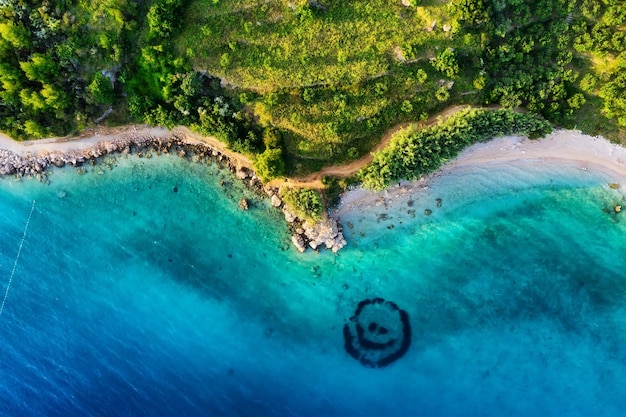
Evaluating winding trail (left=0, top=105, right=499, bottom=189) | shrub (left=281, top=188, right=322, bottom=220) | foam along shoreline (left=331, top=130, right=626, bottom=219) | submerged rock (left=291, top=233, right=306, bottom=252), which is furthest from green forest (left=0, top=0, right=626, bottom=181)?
submerged rock (left=291, top=233, right=306, bottom=252)

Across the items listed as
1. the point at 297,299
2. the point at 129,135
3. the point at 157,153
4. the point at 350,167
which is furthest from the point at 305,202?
the point at 129,135

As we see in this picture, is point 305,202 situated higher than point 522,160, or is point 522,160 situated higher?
point 522,160

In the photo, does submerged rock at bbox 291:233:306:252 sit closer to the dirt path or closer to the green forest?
the dirt path

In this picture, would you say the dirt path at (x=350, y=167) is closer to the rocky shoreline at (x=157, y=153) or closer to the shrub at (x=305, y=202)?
the shrub at (x=305, y=202)

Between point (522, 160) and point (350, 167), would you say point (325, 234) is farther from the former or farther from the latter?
point (522, 160)

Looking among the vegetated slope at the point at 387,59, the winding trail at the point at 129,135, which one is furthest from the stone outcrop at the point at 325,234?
the vegetated slope at the point at 387,59

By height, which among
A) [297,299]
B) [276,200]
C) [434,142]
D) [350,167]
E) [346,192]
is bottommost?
[297,299]
